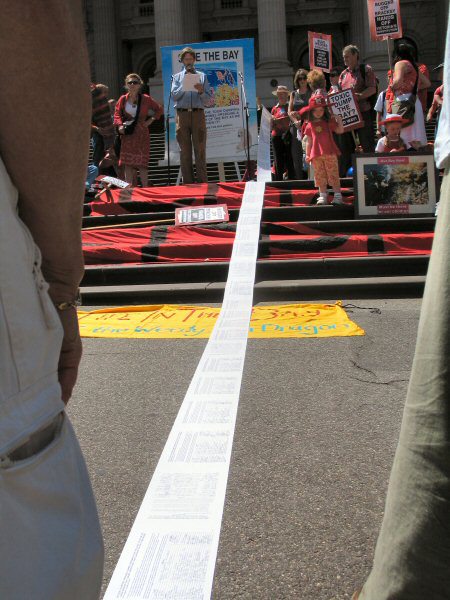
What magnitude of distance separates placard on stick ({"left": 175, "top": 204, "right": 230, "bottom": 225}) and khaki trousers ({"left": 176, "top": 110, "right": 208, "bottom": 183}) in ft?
7.58

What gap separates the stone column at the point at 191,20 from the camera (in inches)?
1334

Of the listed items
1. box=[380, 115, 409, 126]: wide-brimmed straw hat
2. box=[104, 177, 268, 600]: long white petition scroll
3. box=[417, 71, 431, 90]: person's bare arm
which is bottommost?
box=[104, 177, 268, 600]: long white petition scroll

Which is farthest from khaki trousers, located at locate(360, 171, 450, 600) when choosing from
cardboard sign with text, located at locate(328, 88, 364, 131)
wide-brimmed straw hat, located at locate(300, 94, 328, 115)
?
cardboard sign with text, located at locate(328, 88, 364, 131)

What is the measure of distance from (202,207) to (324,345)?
480 cm

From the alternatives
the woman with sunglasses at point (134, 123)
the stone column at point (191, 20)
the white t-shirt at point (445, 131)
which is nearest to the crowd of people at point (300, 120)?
the woman with sunglasses at point (134, 123)

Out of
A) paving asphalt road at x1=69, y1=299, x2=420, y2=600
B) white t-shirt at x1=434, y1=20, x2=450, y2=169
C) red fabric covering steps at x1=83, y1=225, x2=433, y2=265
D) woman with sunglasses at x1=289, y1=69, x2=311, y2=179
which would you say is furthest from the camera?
woman with sunglasses at x1=289, y1=69, x2=311, y2=179

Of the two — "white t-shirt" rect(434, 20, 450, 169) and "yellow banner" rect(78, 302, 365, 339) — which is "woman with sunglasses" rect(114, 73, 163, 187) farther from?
"white t-shirt" rect(434, 20, 450, 169)

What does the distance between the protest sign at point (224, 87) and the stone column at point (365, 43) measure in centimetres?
1377

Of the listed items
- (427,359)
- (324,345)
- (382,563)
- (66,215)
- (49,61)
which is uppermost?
(49,61)

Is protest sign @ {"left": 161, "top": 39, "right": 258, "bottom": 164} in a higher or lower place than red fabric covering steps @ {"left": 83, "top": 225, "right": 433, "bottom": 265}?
higher

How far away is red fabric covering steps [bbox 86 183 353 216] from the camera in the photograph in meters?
10.3

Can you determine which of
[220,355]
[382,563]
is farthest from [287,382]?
[382,563]

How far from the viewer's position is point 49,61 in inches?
44.6

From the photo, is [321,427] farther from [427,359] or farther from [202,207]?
[202,207]
